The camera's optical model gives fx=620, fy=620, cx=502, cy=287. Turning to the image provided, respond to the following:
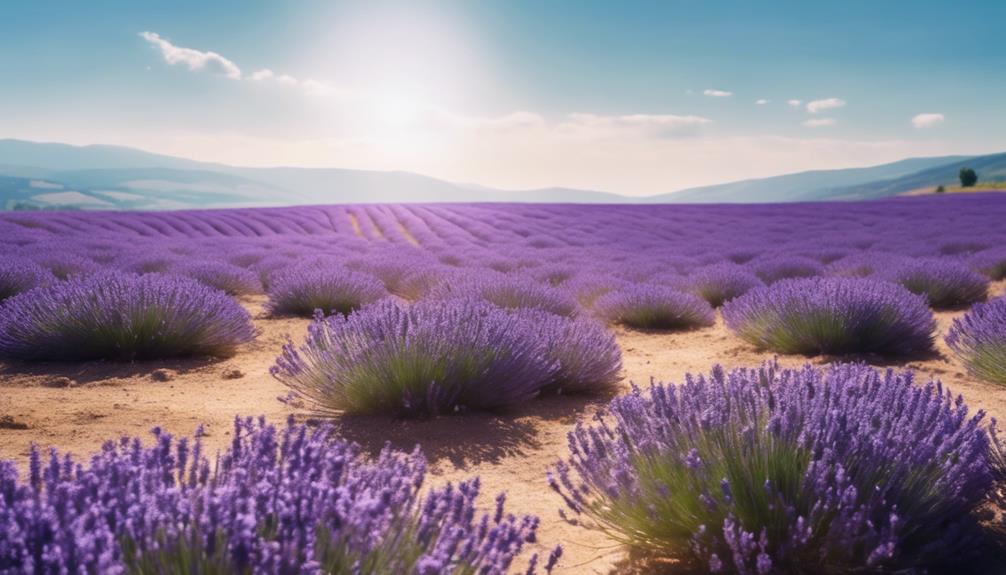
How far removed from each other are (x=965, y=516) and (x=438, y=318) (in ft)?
8.44

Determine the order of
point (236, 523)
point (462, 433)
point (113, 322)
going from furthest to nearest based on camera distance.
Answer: point (113, 322) < point (462, 433) < point (236, 523)

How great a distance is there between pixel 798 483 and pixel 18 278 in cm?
722

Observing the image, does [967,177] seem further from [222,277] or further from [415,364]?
[415,364]

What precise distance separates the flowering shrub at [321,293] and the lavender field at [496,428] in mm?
37

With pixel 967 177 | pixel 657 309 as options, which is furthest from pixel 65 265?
pixel 967 177

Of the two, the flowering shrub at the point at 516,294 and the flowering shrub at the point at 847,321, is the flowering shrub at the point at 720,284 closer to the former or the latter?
the flowering shrub at the point at 516,294

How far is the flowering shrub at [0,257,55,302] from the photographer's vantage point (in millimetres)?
6117

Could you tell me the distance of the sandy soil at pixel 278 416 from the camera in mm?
2547

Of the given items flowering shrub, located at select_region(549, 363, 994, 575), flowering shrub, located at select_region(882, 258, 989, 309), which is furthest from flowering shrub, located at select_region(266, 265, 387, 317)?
flowering shrub, located at select_region(882, 258, 989, 309)

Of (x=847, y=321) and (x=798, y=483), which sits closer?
(x=798, y=483)

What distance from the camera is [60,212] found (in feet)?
70.5

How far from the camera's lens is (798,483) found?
188 centimetres

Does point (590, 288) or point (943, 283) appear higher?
point (943, 283)

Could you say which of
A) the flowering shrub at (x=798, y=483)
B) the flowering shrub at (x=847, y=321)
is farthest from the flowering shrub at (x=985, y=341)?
the flowering shrub at (x=798, y=483)
